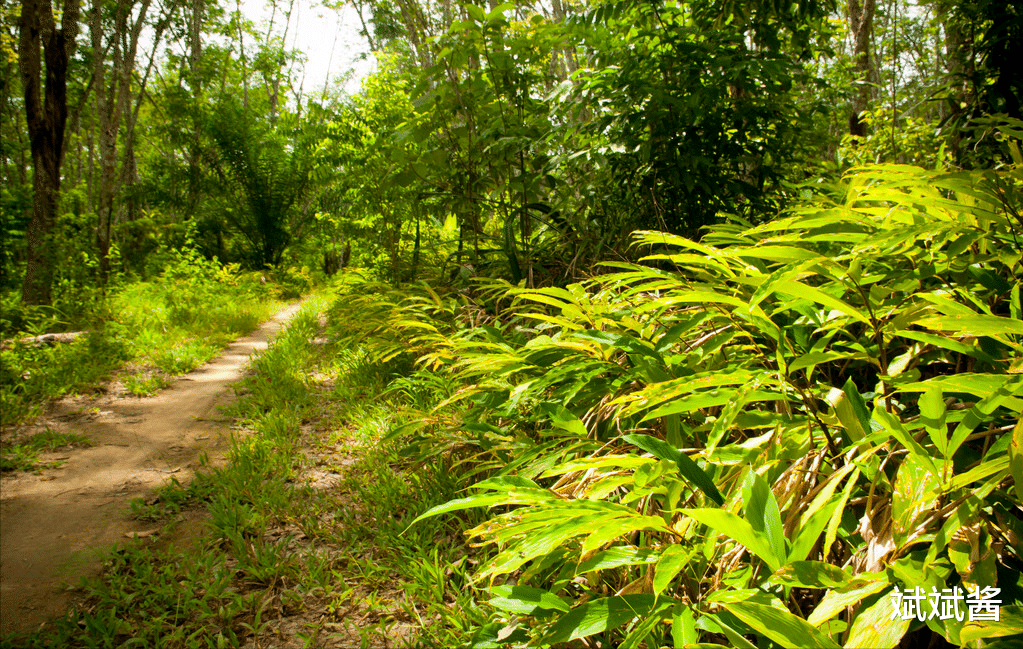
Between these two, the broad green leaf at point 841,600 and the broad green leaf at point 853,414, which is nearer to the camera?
the broad green leaf at point 841,600

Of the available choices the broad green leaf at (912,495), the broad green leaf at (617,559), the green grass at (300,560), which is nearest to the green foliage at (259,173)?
the green grass at (300,560)

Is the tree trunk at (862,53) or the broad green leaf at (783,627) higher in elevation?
the tree trunk at (862,53)

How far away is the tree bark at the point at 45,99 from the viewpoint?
453 cm

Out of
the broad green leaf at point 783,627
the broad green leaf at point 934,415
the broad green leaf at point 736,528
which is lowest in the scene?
the broad green leaf at point 783,627

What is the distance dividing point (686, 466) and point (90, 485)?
9.65 ft

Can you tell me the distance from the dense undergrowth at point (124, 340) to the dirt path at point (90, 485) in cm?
24

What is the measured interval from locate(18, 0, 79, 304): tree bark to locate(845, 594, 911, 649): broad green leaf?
6284 millimetres

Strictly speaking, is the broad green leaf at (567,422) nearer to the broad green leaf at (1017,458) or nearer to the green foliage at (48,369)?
the broad green leaf at (1017,458)

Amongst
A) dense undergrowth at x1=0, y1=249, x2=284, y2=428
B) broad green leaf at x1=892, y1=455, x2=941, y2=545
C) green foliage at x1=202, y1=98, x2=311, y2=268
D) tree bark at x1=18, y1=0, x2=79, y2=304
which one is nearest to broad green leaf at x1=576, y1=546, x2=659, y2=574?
broad green leaf at x1=892, y1=455, x2=941, y2=545

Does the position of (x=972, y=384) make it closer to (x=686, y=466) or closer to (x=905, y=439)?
(x=905, y=439)

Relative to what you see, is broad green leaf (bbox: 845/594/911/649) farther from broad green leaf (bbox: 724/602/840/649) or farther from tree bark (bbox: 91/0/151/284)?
tree bark (bbox: 91/0/151/284)

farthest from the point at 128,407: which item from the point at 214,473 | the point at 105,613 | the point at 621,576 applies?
the point at 621,576

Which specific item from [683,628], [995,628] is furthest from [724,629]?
[995,628]

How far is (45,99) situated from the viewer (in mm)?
4570
